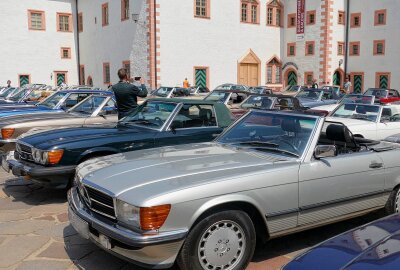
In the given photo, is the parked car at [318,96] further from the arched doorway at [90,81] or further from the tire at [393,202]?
the arched doorway at [90,81]

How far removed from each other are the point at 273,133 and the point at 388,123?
7301 millimetres

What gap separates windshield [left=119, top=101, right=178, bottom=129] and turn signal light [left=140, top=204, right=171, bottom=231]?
353cm

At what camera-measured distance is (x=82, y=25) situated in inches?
1577

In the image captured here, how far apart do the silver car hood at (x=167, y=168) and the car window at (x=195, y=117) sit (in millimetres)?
2119

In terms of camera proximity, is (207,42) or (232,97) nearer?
Result: (232,97)

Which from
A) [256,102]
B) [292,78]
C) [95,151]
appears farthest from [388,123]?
[292,78]

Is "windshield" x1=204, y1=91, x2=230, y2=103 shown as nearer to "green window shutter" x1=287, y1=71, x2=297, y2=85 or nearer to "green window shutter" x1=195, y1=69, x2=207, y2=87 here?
"green window shutter" x1=195, y1=69, x2=207, y2=87

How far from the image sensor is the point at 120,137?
6.79 meters

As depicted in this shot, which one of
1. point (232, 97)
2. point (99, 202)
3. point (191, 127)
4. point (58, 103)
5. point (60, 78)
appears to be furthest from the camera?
point (60, 78)

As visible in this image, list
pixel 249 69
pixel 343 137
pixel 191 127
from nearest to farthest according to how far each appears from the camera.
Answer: pixel 343 137 → pixel 191 127 → pixel 249 69

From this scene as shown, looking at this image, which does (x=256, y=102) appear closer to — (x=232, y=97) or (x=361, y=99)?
(x=232, y=97)

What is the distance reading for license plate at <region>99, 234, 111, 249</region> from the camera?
3.87 meters

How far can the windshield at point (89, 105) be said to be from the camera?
10359 mm

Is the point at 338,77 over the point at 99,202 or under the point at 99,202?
over
